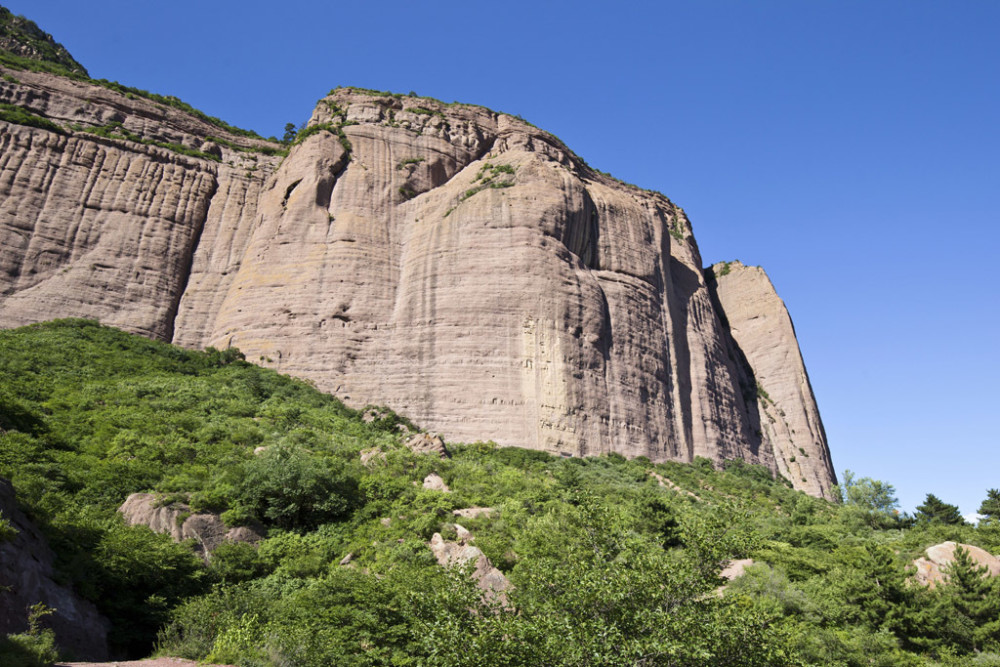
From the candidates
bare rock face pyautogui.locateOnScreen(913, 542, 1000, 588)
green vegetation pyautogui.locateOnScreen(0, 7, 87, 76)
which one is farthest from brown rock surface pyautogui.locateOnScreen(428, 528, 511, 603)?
green vegetation pyautogui.locateOnScreen(0, 7, 87, 76)

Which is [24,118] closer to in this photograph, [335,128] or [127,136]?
[127,136]

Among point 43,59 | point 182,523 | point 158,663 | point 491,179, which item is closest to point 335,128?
point 491,179

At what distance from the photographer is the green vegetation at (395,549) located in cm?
1126

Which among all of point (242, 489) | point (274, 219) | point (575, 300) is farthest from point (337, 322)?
point (242, 489)

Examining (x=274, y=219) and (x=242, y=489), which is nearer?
(x=242, y=489)

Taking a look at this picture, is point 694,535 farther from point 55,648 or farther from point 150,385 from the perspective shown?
point 150,385

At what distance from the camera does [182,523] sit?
17906 millimetres

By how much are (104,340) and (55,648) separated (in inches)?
1014

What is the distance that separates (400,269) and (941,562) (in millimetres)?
28341

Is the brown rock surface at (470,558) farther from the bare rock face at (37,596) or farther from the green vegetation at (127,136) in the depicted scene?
the green vegetation at (127,136)

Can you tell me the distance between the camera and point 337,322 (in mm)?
37438

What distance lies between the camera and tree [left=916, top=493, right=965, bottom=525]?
113 ft

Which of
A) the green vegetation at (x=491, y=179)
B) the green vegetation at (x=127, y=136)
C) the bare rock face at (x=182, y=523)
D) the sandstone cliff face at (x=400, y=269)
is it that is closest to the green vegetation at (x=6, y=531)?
the bare rock face at (x=182, y=523)

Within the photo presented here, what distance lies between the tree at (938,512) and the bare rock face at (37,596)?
112 ft
